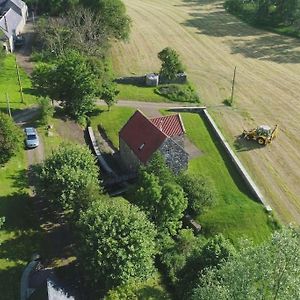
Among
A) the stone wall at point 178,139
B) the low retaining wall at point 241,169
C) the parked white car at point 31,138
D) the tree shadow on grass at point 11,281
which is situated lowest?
the low retaining wall at point 241,169

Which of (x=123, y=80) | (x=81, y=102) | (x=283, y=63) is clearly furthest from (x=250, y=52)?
(x=81, y=102)

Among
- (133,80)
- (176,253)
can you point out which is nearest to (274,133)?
(133,80)

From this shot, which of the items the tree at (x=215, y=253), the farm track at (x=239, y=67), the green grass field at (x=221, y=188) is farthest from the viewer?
the farm track at (x=239, y=67)

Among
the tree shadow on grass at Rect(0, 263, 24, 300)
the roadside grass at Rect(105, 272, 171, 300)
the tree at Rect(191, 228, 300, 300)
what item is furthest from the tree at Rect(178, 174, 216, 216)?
the tree shadow on grass at Rect(0, 263, 24, 300)

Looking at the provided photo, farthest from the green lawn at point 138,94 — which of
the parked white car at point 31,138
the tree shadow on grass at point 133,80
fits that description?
the parked white car at point 31,138

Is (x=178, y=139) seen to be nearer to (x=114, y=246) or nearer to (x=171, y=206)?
(x=171, y=206)

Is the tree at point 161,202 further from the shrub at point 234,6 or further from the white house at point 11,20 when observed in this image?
the shrub at point 234,6

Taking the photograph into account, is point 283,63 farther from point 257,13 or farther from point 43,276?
point 43,276
